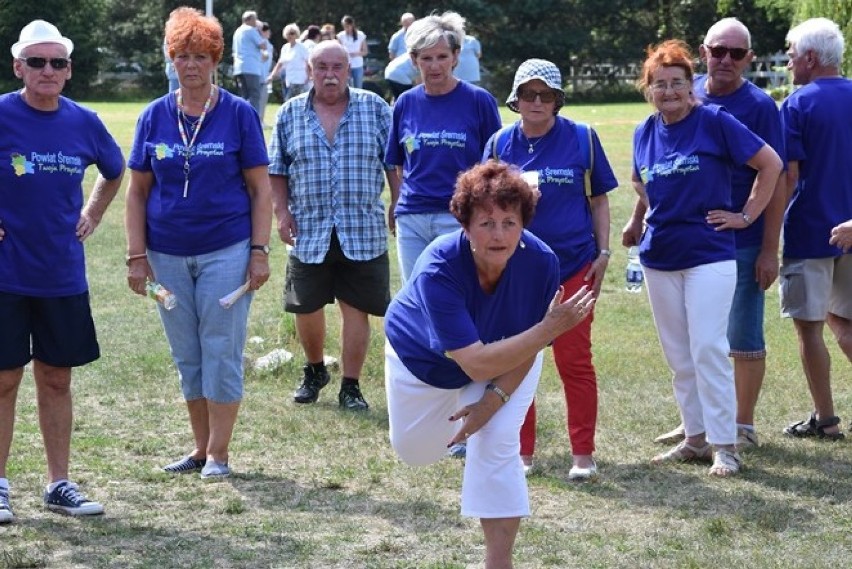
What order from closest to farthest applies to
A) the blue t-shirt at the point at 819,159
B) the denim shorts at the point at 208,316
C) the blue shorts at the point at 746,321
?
the denim shorts at the point at 208,316 → the blue shorts at the point at 746,321 → the blue t-shirt at the point at 819,159

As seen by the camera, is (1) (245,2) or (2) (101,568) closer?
(2) (101,568)

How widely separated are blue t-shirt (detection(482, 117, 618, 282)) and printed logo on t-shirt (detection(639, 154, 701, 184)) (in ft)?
0.67

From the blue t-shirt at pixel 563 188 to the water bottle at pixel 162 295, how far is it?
1.75 m

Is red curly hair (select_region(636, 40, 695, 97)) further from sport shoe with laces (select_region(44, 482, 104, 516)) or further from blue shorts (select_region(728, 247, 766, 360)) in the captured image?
sport shoe with laces (select_region(44, 482, 104, 516))

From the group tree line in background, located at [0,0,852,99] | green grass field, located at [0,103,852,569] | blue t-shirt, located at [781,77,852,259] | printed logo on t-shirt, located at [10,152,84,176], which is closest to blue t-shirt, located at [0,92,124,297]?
printed logo on t-shirt, located at [10,152,84,176]

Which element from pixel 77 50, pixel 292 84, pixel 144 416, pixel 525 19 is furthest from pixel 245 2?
pixel 144 416

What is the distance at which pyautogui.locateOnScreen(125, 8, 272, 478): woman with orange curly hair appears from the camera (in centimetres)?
684

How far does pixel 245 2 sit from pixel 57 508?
46094 mm

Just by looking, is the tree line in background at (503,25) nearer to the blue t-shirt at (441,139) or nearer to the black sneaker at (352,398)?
the black sneaker at (352,398)

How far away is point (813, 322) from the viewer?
7.98 m

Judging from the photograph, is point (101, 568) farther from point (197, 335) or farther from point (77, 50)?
point (77, 50)

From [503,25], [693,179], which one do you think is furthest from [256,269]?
[503,25]

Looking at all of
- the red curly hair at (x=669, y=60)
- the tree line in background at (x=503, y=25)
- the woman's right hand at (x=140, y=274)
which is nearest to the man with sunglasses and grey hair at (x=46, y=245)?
the woman's right hand at (x=140, y=274)

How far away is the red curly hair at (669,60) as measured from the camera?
6945 mm
